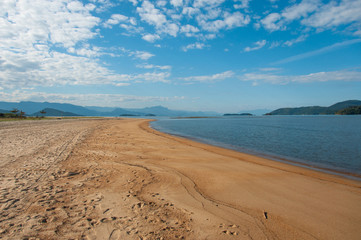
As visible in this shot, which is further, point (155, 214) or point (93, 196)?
point (93, 196)

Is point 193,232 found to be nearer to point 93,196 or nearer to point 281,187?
point 93,196

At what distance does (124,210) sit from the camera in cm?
435

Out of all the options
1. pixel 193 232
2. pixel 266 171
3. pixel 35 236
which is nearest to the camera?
pixel 35 236

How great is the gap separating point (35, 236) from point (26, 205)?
156 centimetres

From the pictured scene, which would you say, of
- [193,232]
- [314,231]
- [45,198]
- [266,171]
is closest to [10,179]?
[45,198]

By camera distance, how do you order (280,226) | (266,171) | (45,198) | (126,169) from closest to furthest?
1. (280,226)
2. (45,198)
3. (126,169)
4. (266,171)

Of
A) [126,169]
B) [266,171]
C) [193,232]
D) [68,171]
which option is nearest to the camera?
[193,232]

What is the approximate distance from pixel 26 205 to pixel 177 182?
4.17m

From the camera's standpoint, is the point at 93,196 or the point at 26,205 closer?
the point at 26,205

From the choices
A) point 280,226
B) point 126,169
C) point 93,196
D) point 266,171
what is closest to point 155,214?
point 93,196

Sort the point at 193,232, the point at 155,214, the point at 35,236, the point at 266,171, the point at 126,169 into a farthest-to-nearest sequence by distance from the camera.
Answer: the point at 266,171 < the point at 126,169 < the point at 155,214 < the point at 193,232 < the point at 35,236

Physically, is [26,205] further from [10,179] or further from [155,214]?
[155,214]

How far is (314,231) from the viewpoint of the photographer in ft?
12.4

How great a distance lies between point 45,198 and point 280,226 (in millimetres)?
5850
